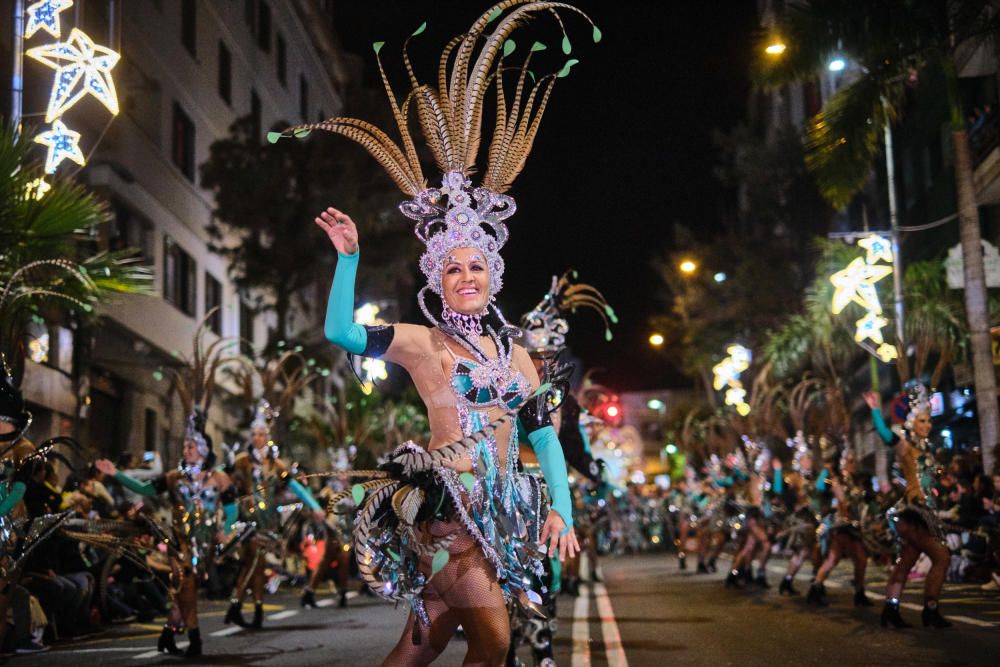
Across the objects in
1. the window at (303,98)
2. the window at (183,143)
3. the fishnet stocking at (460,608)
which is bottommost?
the fishnet stocking at (460,608)

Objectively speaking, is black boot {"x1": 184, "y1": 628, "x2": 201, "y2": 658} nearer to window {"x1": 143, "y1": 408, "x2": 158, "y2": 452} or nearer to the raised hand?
the raised hand

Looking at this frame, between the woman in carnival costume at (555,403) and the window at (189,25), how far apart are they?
22.2 meters

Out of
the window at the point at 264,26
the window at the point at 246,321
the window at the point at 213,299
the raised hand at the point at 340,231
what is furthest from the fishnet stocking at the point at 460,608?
the window at the point at 264,26

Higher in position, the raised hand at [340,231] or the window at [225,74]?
the window at [225,74]

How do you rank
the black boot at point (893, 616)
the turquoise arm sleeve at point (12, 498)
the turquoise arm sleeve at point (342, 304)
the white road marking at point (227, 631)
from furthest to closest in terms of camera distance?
the white road marking at point (227, 631) → the black boot at point (893, 616) → the turquoise arm sleeve at point (12, 498) → the turquoise arm sleeve at point (342, 304)

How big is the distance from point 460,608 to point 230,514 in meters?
8.24

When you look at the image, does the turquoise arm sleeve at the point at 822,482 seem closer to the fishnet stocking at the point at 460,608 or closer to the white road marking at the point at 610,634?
the white road marking at the point at 610,634

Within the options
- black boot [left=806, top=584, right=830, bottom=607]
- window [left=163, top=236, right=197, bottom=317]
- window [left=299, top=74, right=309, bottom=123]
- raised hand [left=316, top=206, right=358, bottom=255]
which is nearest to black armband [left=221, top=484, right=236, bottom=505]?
black boot [left=806, top=584, right=830, bottom=607]

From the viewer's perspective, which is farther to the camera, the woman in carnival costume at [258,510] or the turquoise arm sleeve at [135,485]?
the woman in carnival costume at [258,510]

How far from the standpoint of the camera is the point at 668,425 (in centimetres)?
7281

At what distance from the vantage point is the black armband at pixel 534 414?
5.52m

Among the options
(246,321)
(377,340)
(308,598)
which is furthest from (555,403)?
(246,321)

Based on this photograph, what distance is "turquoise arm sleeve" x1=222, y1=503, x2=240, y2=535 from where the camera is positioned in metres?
12.9

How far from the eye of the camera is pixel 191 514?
38.5ft
